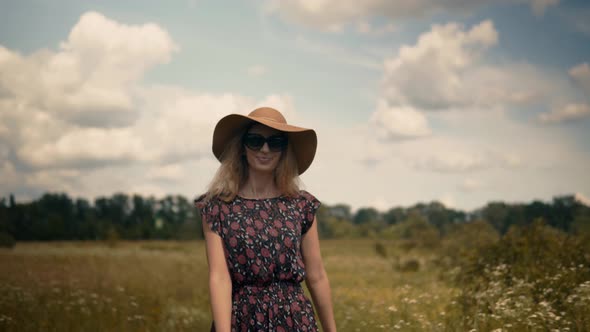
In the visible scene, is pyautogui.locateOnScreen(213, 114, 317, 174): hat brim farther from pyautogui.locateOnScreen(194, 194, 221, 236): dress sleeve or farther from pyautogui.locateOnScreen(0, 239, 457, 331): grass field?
pyautogui.locateOnScreen(0, 239, 457, 331): grass field

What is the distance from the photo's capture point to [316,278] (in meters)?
3.42

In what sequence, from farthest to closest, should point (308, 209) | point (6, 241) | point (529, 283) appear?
point (6, 241) < point (529, 283) < point (308, 209)

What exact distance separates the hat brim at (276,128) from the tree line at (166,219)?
7570mm

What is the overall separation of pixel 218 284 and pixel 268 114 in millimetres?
1113

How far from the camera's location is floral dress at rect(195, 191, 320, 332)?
3.18 meters

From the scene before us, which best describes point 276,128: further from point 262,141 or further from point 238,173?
point 238,173

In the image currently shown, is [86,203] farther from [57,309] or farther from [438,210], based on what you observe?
[57,309]

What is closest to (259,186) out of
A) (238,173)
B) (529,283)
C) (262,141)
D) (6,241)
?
(238,173)

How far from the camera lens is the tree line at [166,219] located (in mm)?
23125

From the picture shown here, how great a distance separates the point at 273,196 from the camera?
11.3ft

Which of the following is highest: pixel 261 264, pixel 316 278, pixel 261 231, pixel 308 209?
pixel 308 209

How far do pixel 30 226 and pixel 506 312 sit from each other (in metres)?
30.1

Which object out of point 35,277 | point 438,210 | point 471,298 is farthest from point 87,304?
point 438,210

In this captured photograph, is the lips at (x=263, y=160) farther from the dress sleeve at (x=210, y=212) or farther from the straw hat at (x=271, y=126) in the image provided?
the dress sleeve at (x=210, y=212)
